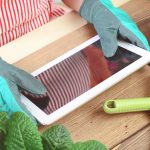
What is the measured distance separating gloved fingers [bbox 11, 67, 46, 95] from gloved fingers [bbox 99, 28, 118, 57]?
0.17 meters

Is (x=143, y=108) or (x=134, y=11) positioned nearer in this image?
(x=143, y=108)

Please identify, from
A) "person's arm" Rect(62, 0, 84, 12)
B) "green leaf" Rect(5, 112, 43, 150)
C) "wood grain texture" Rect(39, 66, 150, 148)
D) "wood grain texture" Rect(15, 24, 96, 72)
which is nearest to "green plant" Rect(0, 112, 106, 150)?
"green leaf" Rect(5, 112, 43, 150)

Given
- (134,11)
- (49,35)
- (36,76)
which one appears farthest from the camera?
(134,11)

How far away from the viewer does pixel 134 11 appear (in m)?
0.93

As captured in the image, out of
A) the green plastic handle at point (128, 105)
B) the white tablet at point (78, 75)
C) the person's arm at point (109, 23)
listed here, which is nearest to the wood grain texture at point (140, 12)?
the person's arm at point (109, 23)

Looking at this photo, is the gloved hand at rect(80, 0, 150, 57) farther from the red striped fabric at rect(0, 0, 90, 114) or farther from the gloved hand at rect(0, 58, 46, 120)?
the gloved hand at rect(0, 58, 46, 120)

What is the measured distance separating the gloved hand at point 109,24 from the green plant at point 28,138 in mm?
322

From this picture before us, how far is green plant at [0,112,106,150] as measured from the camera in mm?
435

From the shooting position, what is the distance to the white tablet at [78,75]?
65 centimetres

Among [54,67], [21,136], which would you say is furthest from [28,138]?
[54,67]

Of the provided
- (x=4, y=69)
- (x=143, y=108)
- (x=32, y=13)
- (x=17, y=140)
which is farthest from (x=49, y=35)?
(x=17, y=140)

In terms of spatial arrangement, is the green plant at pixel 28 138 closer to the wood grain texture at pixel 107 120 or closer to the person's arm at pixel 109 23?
the wood grain texture at pixel 107 120

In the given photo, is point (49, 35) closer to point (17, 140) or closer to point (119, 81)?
point (119, 81)

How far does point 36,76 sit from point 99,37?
186 mm
